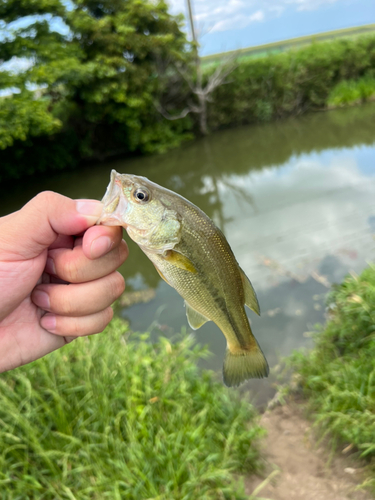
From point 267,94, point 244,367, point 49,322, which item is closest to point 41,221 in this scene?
point 49,322

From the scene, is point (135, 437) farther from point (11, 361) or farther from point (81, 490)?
point (11, 361)

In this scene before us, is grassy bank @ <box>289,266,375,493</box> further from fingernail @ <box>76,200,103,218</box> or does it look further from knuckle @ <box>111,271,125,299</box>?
fingernail @ <box>76,200,103,218</box>

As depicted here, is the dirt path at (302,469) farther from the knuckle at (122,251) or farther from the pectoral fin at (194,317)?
the knuckle at (122,251)

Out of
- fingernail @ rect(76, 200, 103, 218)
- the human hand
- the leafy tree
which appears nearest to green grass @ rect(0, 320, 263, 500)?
the human hand

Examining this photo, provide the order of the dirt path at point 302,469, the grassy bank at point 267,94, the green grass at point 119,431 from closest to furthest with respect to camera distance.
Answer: the green grass at point 119,431 < the dirt path at point 302,469 < the grassy bank at point 267,94

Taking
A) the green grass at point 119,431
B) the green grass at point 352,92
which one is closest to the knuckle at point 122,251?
the green grass at point 119,431

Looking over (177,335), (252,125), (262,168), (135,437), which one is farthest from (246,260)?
(252,125)
